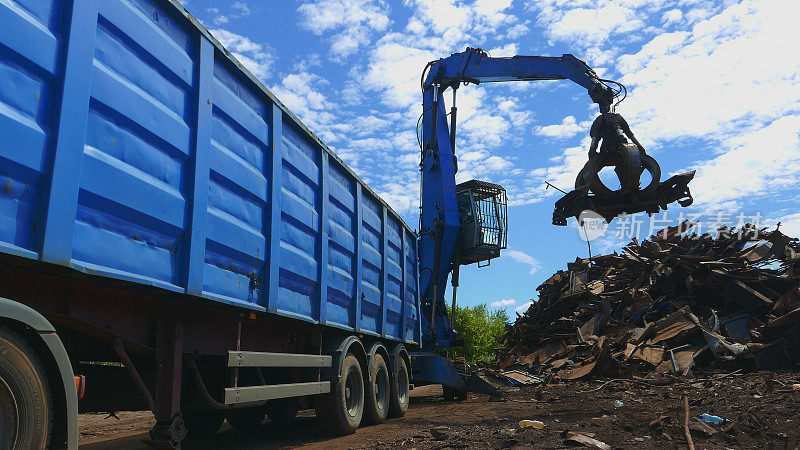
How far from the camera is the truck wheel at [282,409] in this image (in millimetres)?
6027

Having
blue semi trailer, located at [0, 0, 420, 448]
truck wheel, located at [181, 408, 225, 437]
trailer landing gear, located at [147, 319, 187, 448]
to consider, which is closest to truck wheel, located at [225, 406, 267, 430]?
truck wheel, located at [181, 408, 225, 437]

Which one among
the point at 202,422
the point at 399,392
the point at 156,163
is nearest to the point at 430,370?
the point at 399,392

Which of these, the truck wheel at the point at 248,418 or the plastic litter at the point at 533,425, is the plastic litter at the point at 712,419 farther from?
the truck wheel at the point at 248,418

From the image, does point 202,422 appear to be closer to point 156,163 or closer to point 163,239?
point 163,239

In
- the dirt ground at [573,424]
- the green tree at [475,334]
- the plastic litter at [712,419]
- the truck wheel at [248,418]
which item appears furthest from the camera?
the green tree at [475,334]

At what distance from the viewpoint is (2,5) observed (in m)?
2.37

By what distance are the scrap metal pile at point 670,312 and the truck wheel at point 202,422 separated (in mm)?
7161

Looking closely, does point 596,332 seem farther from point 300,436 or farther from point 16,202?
point 16,202

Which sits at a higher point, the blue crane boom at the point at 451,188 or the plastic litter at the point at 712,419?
the blue crane boom at the point at 451,188

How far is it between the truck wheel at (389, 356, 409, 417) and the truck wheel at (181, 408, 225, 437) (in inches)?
87.3

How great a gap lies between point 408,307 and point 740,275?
359 inches

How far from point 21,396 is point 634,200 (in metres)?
9.82

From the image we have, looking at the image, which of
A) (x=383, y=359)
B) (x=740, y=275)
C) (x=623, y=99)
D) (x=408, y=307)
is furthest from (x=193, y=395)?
(x=740, y=275)

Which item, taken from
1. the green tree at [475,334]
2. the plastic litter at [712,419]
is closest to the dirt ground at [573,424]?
the plastic litter at [712,419]
